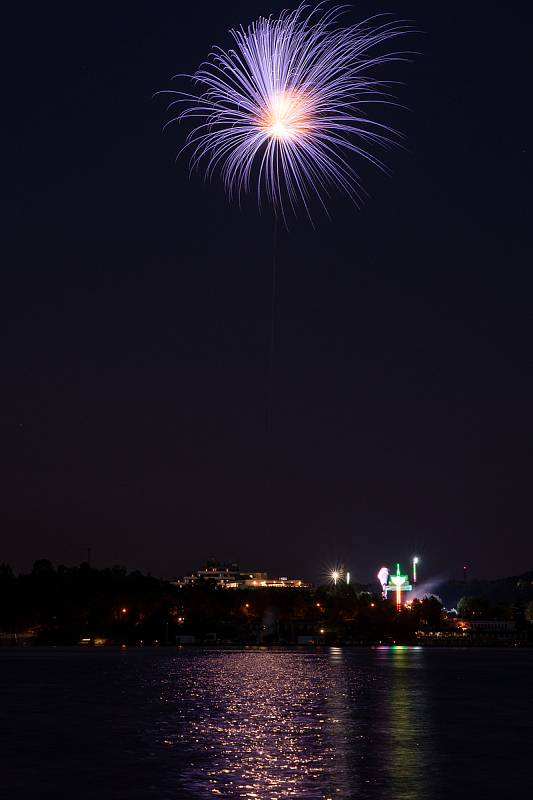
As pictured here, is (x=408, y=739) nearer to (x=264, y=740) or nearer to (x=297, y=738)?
(x=297, y=738)

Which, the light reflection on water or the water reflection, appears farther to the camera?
the water reflection

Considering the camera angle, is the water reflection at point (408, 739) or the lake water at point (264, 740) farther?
the water reflection at point (408, 739)

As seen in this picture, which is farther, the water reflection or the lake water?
the water reflection

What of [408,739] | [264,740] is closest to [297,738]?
[264,740]

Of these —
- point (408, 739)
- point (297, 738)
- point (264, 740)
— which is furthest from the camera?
point (408, 739)

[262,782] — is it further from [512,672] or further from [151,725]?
[512,672]

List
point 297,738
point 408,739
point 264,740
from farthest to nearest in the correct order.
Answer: point 408,739, point 297,738, point 264,740
